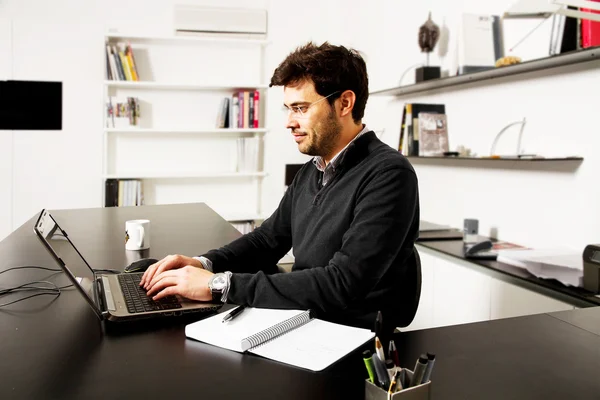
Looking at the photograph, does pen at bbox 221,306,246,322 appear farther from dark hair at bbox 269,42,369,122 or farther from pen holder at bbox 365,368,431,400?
dark hair at bbox 269,42,369,122

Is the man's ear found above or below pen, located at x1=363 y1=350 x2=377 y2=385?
above

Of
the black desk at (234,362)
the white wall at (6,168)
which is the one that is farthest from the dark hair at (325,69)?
the white wall at (6,168)

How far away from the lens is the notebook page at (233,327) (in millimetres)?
1106

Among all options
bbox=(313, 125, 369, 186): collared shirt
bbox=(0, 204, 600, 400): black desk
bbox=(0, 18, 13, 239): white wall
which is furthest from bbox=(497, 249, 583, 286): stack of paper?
bbox=(0, 18, 13, 239): white wall

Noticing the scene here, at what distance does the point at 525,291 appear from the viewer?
223 cm

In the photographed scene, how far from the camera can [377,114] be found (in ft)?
14.2

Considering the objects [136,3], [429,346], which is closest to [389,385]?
[429,346]

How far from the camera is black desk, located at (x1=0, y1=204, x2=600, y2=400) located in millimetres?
923

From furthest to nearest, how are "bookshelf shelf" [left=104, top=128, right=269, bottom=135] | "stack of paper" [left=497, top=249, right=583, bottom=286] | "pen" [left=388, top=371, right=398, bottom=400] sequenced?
"bookshelf shelf" [left=104, top=128, right=269, bottom=135] < "stack of paper" [left=497, top=249, right=583, bottom=286] < "pen" [left=388, top=371, right=398, bottom=400]

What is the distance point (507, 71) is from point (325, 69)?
158 centimetres

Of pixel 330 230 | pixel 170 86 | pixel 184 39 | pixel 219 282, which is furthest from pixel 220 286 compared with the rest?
pixel 184 39

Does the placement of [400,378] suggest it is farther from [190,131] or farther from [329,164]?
[190,131]

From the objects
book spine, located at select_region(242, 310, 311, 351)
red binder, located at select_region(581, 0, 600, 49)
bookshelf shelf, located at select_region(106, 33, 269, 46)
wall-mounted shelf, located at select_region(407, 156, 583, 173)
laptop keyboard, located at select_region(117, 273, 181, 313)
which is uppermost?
bookshelf shelf, located at select_region(106, 33, 269, 46)

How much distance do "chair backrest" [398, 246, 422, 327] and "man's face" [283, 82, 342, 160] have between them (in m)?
0.42
